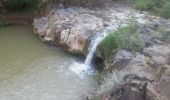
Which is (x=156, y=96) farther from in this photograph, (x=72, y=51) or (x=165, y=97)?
(x=72, y=51)

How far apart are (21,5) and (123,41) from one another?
8339 mm

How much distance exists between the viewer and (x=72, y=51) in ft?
42.5

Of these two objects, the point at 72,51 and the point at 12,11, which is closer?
the point at 72,51

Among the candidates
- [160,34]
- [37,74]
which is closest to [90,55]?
[37,74]

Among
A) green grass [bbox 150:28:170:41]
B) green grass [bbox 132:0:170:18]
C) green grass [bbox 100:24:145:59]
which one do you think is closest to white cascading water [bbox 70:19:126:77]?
green grass [bbox 100:24:145:59]

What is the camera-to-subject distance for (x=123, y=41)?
10812 mm

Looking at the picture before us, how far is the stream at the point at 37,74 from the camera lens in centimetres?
1002

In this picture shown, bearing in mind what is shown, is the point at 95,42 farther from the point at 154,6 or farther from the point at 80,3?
the point at 80,3

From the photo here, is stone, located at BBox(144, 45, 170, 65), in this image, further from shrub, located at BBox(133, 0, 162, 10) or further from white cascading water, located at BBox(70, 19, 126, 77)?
shrub, located at BBox(133, 0, 162, 10)

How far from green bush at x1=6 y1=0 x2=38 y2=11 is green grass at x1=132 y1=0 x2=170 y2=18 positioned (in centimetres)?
526

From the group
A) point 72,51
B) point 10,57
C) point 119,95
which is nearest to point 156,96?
point 119,95

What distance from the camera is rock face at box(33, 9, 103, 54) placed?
42.4 ft

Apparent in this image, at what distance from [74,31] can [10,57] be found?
8.85 ft

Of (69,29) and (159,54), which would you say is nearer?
(159,54)
